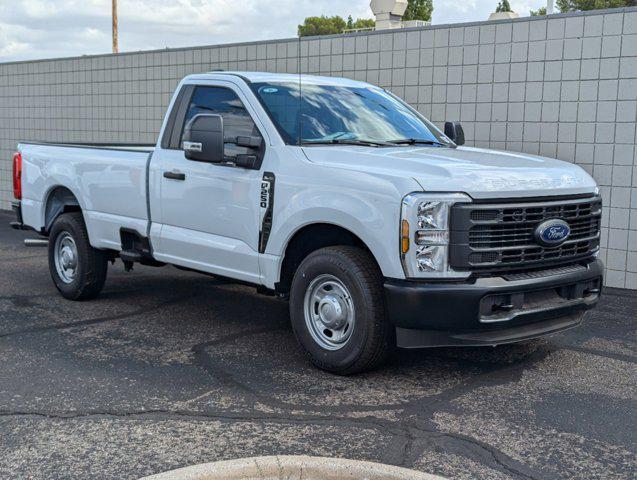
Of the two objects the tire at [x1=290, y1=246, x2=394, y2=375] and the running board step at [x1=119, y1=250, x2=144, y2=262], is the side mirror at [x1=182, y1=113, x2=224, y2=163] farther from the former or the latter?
the running board step at [x1=119, y1=250, x2=144, y2=262]

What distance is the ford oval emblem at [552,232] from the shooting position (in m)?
5.25

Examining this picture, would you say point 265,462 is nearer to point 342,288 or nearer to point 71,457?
point 71,457

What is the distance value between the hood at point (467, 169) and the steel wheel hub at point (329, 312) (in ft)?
2.69

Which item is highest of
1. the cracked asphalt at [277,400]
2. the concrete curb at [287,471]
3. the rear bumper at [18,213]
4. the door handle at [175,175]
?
the door handle at [175,175]

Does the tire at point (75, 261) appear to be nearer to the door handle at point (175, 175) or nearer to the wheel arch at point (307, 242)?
the door handle at point (175, 175)

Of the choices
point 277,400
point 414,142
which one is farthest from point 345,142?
point 277,400

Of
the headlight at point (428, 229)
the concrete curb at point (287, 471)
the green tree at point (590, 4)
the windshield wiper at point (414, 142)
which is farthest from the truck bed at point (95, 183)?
the green tree at point (590, 4)

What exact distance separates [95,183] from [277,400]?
3449 mm

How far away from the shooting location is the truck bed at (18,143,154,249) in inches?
279

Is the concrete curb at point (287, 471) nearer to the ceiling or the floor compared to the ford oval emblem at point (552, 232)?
nearer to the floor

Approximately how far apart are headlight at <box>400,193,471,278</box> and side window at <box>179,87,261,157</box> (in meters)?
1.57

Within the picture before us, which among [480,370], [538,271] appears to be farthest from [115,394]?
[538,271]

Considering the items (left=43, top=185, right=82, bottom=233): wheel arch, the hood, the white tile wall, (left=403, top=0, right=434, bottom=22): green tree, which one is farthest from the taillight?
(left=403, top=0, right=434, bottom=22): green tree

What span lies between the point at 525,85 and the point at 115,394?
631 centimetres
